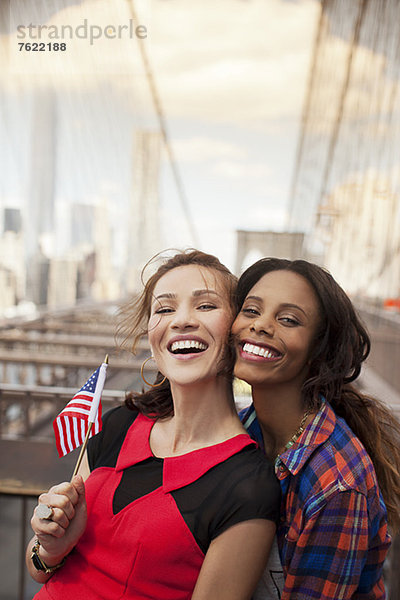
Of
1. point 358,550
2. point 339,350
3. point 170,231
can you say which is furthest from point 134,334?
point 170,231

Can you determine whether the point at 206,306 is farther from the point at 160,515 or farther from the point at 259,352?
the point at 160,515

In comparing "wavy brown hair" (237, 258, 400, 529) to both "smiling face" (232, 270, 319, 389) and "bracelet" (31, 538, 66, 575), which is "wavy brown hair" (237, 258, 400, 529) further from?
"bracelet" (31, 538, 66, 575)

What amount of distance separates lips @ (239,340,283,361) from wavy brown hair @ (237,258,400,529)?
8 cm

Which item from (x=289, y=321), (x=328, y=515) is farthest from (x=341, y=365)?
(x=328, y=515)

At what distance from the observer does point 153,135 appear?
6.80 meters

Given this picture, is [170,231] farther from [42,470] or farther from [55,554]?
[55,554]

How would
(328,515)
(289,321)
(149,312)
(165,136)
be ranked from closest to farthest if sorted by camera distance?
1. (328,515)
2. (289,321)
3. (149,312)
4. (165,136)

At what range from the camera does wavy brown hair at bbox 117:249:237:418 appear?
101 cm

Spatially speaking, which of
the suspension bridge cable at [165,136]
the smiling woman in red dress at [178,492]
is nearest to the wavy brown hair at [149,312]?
the smiling woman in red dress at [178,492]

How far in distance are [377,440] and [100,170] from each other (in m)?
11.0

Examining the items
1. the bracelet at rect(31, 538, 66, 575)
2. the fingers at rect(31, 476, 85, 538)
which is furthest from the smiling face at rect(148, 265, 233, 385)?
the bracelet at rect(31, 538, 66, 575)

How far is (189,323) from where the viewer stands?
0.94 metres

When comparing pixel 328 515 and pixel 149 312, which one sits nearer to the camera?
pixel 328 515

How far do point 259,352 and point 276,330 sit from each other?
43 mm
